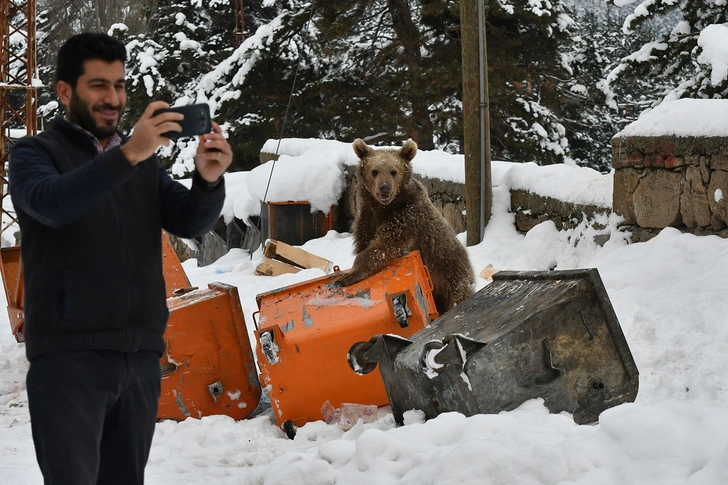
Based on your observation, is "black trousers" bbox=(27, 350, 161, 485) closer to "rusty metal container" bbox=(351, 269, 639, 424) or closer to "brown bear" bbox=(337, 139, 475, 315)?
"rusty metal container" bbox=(351, 269, 639, 424)

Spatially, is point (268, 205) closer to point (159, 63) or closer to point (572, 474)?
point (572, 474)

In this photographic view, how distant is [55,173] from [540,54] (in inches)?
768

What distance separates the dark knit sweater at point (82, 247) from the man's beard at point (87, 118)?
0.03 metres

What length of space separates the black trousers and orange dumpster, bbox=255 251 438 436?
7.42ft

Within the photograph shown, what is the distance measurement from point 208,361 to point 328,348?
901 millimetres

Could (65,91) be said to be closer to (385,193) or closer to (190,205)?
(190,205)

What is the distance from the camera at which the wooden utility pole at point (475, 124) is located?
29.9 ft

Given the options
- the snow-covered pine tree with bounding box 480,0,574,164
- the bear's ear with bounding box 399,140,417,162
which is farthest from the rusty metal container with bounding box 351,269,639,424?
the snow-covered pine tree with bounding box 480,0,574,164

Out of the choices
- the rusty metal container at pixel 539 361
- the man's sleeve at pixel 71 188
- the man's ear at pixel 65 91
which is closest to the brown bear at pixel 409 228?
the rusty metal container at pixel 539 361

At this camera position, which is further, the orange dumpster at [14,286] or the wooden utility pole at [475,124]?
the wooden utility pole at [475,124]

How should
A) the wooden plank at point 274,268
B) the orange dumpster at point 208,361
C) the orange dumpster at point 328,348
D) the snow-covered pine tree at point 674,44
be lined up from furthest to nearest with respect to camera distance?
the snow-covered pine tree at point 674,44 < the wooden plank at point 274,268 < the orange dumpster at point 208,361 < the orange dumpster at point 328,348

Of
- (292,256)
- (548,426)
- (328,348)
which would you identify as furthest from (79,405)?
(292,256)

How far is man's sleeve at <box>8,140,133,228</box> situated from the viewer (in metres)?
2.18

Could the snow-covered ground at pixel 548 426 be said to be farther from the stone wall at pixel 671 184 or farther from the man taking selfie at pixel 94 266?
the man taking selfie at pixel 94 266
